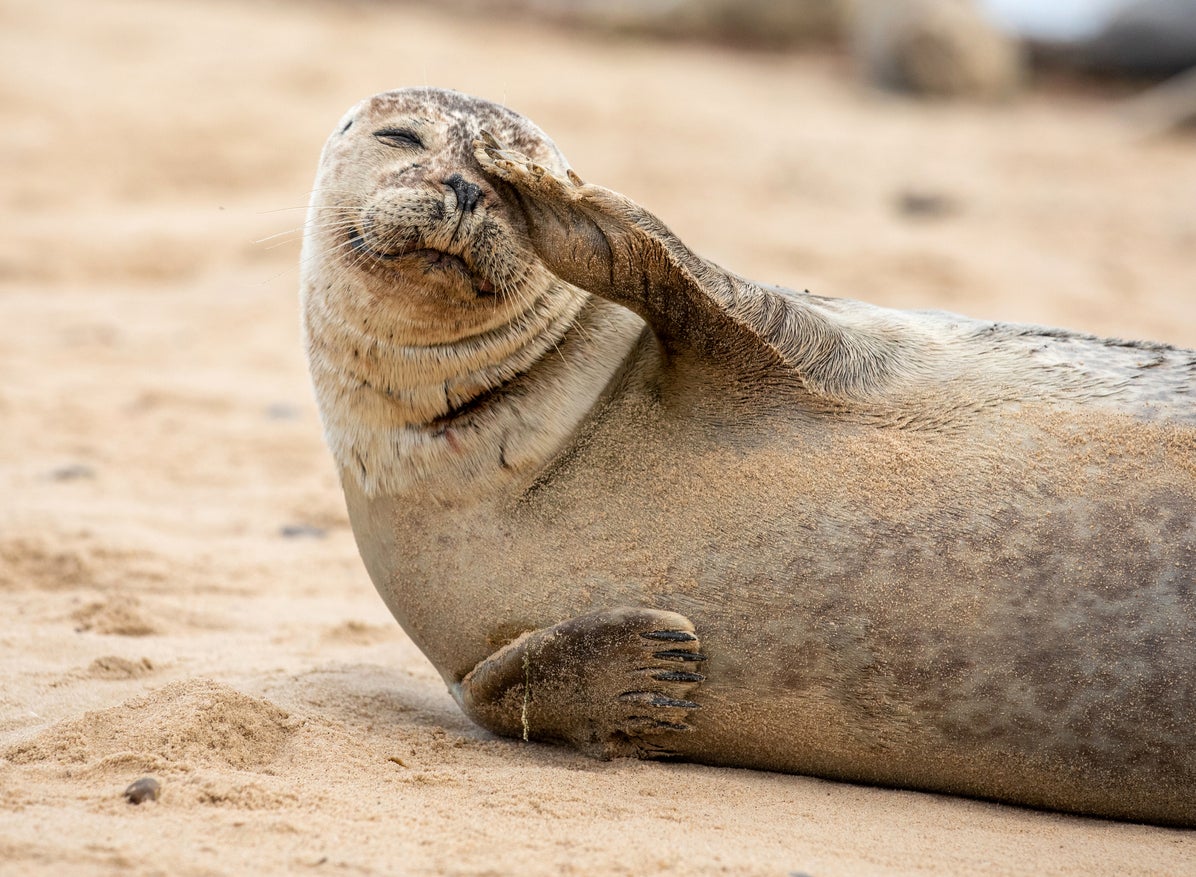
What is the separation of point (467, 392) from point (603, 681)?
73cm

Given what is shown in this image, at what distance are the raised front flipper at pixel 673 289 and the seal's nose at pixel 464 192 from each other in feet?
0.17

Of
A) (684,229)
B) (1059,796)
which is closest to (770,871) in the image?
(1059,796)

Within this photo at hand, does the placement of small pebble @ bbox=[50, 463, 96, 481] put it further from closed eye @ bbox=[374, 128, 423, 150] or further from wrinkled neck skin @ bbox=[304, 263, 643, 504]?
closed eye @ bbox=[374, 128, 423, 150]

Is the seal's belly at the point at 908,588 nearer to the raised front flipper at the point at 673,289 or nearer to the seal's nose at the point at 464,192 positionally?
the raised front flipper at the point at 673,289

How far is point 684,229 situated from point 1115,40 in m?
8.15

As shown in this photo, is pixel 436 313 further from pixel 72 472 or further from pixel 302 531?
pixel 72 472

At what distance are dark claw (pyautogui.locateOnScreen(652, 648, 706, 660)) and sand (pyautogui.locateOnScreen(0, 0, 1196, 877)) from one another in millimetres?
252

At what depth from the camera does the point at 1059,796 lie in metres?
2.71

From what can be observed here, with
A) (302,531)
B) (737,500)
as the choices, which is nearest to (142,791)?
(737,500)

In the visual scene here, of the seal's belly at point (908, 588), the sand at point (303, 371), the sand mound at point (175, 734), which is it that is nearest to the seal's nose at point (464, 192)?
the seal's belly at point (908, 588)

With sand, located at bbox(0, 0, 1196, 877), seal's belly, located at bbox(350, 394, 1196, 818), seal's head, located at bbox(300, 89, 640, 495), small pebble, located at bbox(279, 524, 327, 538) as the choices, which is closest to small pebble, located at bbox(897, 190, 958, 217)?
sand, located at bbox(0, 0, 1196, 877)

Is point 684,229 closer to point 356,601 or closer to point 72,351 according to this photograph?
point 72,351

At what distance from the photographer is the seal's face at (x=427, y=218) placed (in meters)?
2.84

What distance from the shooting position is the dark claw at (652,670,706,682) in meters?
2.78
